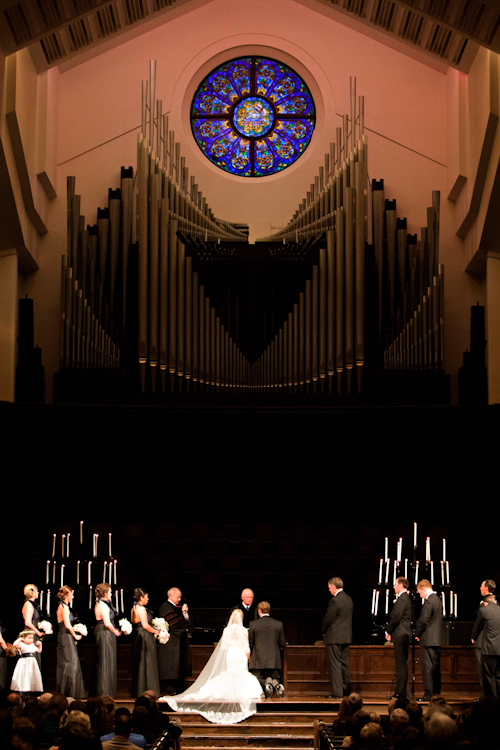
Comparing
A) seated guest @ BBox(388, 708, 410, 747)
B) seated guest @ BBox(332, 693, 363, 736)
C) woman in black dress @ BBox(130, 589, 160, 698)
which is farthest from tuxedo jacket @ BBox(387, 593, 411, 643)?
seated guest @ BBox(388, 708, 410, 747)

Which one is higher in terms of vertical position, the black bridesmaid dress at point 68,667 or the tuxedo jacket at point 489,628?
the tuxedo jacket at point 489,628

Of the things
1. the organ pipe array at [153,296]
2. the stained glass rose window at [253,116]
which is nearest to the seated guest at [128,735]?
the organ pipe array at [153,296]

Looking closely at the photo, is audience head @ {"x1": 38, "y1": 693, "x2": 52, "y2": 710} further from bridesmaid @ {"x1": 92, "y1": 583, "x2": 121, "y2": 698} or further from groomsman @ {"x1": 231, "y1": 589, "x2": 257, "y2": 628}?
groomsman @ {"x1": 231, "y1": 589, "x2": 257, "y2": 628}

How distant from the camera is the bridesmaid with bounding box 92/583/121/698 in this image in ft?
36.7

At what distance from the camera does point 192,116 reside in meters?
17.3

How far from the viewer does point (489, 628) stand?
10938 mm

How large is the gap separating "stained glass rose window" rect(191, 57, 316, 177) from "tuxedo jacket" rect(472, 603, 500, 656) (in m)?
9.01

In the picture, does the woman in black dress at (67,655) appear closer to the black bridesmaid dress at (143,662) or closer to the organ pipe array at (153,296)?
the black bridesmaid dress at (143,662)

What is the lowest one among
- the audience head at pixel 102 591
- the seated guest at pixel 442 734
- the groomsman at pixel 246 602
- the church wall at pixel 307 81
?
the groomsman at pixel 246 602

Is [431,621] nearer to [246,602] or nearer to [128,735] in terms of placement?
[246,602]

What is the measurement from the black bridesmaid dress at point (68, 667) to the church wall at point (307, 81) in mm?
7493

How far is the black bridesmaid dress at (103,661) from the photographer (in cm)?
1118

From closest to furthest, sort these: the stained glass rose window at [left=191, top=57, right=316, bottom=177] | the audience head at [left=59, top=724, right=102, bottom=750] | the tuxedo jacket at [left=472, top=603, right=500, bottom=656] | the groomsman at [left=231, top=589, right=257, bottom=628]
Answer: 1. the audience head at [left=59, top=724, right=102, bottom=750]
2. the tuxedo jacket at [left=472, top=603, right=500, bottom=656]
3. the groomsman at [left=231, top=589, right=257, bottom=628]
4. the stained glass rose window at [left=191, top=57, right=316, bottom=177]

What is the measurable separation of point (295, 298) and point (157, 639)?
5.66 m
